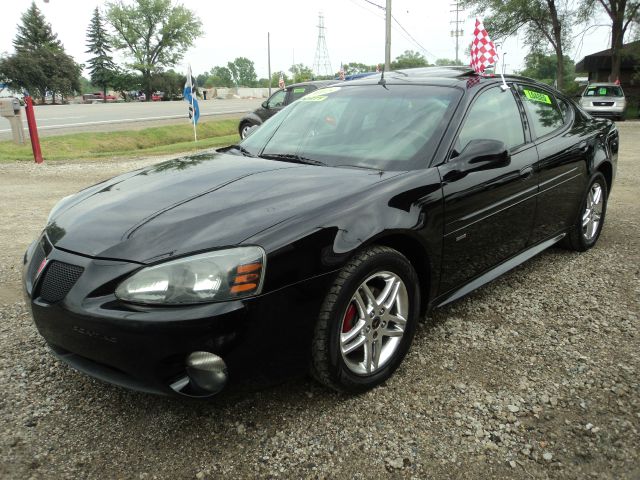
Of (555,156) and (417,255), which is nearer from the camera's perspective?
(417,255)

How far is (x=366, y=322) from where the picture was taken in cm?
238

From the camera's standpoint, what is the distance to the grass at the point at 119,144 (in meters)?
11.8

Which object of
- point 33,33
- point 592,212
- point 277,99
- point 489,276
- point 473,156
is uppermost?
point 33,33

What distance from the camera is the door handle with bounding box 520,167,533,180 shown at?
3.29 m

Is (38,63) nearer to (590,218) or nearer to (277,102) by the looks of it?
(277,102)

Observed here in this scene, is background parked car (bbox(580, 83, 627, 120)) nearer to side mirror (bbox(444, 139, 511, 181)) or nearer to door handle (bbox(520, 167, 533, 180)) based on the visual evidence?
door handle (bbox(520, 167, 533, 180))

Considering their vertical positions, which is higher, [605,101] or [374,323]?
[605,101]

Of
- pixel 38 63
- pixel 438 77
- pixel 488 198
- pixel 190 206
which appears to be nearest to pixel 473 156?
pixel 488 198

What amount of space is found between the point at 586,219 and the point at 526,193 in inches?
56.7

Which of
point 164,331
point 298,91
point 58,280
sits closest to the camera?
point 164,331

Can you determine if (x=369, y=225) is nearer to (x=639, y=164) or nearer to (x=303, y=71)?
(x=639, y=164)

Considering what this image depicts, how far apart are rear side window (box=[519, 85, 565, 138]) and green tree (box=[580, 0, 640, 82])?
97.9ft

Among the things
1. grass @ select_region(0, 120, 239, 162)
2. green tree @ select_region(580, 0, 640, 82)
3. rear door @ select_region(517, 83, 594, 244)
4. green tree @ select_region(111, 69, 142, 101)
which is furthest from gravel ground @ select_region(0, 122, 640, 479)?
green tree @ select_region(111, 69, 142, 101)

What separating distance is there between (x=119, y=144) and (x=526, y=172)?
1358cm
